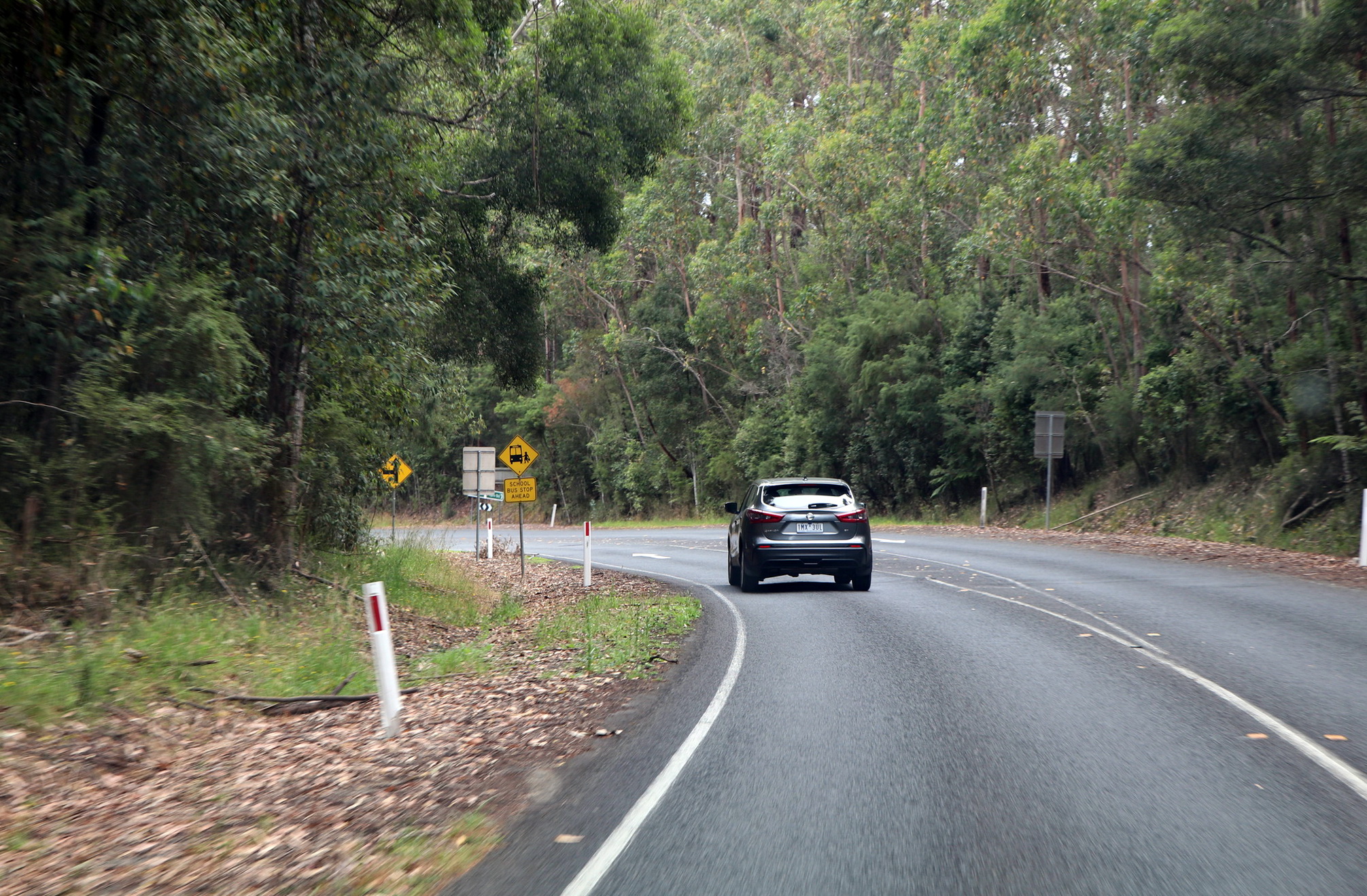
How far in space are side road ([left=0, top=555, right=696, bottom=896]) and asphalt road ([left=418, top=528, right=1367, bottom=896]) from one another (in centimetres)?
41

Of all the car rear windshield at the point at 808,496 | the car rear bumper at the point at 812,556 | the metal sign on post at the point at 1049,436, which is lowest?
the car rear bumper at the point at 812,556

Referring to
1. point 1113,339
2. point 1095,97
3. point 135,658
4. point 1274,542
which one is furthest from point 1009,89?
point 135,658

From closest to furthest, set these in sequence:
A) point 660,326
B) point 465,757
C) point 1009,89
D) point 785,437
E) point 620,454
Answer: point 465,757 < point 1009,89 < point 785,437 < point 660,326 < point 620,454

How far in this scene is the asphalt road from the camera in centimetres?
469

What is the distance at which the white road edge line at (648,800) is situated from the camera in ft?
15.3

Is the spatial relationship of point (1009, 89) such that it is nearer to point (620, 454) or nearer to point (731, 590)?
point (731, 590)

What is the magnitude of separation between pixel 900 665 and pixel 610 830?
5201 millimetres

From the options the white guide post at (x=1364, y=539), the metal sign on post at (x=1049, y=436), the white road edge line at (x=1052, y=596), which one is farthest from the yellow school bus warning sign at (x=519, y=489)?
the metal sign on post at (x=1049, y=436)

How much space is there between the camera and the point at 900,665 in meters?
9.98

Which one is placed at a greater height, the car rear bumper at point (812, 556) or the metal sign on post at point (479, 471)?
the metal sign on post at point (479, 471)

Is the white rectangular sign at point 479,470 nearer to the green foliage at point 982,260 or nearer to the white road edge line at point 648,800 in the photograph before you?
the green foliage at point 982,260

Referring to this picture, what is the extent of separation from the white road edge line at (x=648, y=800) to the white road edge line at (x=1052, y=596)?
4.16 meters

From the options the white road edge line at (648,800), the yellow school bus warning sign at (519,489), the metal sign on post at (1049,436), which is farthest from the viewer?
the metal sign on post at (1049,436)

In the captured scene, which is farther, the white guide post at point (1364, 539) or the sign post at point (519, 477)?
the sign post at point (519, 477)
